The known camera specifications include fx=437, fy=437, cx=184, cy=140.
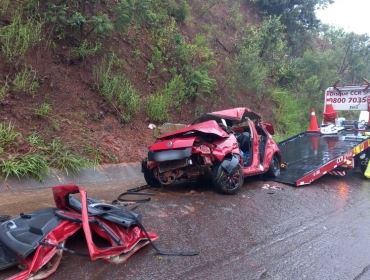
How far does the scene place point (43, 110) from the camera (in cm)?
825

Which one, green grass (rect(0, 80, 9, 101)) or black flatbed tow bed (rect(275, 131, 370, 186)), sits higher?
green grass (rect(0, 80, 9, 101))

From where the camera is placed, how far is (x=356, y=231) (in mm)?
5609

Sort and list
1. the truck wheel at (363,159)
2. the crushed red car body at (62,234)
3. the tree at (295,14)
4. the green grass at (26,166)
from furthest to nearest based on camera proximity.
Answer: the tree at (295,14)
the truck wheel at (363,159)
the green grass at (26,166)
the crushed red car body at (62,234)

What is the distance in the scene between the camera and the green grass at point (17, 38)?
848 centimetres

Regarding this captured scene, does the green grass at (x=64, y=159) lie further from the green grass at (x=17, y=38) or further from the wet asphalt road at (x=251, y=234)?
the green grass at (x=17, y=38)

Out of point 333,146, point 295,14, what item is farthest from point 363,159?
point 295,14

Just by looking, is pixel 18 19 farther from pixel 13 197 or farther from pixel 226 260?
pixel 226 260

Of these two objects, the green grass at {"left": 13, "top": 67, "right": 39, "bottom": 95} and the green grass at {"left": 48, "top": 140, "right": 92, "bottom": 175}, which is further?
the green grass at {"left": 13, "top": 67, "right": 39, "bottom": 95}

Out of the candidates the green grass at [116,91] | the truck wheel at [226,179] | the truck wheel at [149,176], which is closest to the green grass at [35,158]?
the truck wheel at [149,176]

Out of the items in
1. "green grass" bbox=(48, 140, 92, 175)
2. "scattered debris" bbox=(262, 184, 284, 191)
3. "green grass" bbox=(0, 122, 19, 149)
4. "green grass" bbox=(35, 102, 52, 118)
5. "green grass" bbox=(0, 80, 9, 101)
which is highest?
"green grass" bbox=(0, 80, 9, 101)

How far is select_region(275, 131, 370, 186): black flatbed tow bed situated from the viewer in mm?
8297

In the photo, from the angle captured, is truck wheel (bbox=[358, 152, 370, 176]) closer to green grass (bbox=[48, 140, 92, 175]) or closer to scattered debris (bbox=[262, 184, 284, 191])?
scattered debris (bbox=[262, 184, 284, 191])

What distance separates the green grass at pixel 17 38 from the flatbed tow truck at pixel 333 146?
18.4ft

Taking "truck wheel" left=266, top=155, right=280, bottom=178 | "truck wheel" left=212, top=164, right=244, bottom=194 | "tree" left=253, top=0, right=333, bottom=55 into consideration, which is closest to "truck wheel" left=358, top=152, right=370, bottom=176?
"truck wheel" left=266, top=155, right=280, bottom=178
